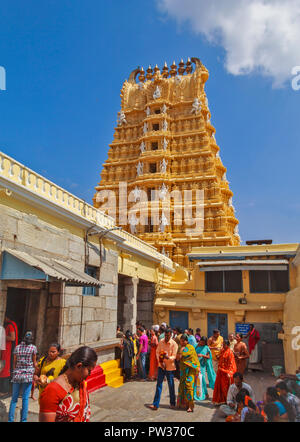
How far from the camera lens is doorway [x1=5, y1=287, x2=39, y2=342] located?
7465mm

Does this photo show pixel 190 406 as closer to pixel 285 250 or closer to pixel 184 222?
pixel 285 250

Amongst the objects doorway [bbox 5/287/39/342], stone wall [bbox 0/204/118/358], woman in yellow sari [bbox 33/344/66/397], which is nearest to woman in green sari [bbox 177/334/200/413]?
woman in yellow sari [bbox 33/344/66/397]

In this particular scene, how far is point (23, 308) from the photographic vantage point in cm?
772

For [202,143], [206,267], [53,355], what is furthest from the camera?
[202,143]

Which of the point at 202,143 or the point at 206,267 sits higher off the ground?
the point at 202,143

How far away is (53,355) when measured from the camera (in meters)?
4.85

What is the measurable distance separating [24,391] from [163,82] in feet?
107

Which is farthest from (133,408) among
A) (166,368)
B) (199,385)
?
(199,385)

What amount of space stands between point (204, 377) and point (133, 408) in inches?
74.6

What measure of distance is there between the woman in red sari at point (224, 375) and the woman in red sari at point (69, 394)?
4.47 m

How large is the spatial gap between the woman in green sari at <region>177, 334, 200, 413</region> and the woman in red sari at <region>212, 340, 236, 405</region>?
722 millimetres

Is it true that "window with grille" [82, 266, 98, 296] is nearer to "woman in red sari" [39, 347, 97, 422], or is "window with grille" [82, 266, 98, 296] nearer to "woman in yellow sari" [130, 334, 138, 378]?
"woman in yellow sari" [130, 334, 138, 378]

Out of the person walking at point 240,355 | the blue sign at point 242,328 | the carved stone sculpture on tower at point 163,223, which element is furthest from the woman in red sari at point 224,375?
the carved stone sculpture on tower at point 163,223

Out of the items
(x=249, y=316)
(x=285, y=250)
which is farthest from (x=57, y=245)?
(x=285, y=250)
